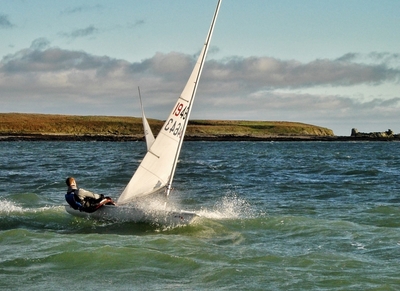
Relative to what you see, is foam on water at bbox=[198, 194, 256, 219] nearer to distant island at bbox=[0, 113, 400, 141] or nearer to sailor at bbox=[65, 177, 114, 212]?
sailor at bbox=[65, 177, 114, 212]

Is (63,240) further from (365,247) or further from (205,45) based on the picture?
(365,247)

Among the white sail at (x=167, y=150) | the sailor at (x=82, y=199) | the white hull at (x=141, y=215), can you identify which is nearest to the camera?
the white hull at (x=141, y=215)

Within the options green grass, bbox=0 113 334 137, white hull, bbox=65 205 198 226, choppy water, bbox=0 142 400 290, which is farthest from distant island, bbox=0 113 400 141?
white hull, bbox=65 205 198 226

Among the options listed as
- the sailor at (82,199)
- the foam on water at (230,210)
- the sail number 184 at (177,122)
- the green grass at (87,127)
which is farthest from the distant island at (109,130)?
the sail number 184 at (177,122)

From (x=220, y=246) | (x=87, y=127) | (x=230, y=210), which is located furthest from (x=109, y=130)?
(x=220, y=246)

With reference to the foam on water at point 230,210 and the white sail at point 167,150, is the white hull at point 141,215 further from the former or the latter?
the foam on water at point 230,210

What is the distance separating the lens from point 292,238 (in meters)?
17.6

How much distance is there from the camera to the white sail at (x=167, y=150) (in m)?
18.3

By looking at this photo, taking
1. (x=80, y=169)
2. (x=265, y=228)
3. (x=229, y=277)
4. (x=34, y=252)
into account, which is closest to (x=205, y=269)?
(x=229, y=277)

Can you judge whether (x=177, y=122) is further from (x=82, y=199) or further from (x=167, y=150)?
(x=82, y=199)

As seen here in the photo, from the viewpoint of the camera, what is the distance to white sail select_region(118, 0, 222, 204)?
18.3 meters

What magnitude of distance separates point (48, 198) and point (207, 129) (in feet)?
512

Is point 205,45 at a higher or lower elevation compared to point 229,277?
higher

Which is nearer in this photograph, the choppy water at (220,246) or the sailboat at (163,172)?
the choppy water at (220,246)
